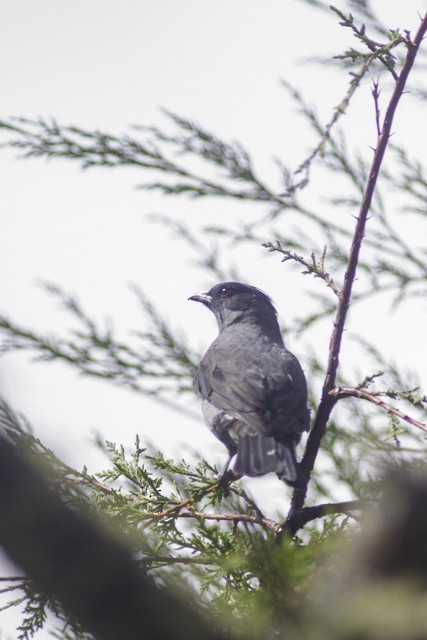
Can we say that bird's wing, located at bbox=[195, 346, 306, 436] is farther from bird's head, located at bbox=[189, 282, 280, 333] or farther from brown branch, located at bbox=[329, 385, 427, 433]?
brown branch, located at bbox=[329, 385, 427, 433]

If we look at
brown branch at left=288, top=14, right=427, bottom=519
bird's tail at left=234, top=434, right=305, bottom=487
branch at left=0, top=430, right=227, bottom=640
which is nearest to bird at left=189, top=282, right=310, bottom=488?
bird's tail at left=234, top=434, right=305, bottom=487

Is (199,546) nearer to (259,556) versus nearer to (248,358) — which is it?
(259,556)

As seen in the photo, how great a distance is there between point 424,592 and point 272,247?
2272mm

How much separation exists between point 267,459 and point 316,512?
0.78 metres

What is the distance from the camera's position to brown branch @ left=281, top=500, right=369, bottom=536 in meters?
2.82

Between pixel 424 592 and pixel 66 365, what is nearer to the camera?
pixel 424 592

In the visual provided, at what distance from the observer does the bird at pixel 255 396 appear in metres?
3.79

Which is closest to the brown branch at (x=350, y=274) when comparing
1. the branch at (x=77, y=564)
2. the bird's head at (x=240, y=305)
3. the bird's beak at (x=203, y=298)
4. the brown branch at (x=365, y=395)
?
the brown branch at (x=365, y=395)

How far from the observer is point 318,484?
4066 mm

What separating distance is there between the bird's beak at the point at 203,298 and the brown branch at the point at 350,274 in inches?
108

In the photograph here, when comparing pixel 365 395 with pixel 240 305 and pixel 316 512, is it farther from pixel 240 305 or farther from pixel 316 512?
pixel 240 305

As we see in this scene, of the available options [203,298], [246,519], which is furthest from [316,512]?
[203,298]

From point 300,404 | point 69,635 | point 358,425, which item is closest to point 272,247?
point 300,404

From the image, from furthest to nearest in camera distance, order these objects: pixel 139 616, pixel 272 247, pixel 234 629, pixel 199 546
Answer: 1. pixel 272 247
2. pixel 199 546
3. pixel 234 629
4. pixel 139 616
